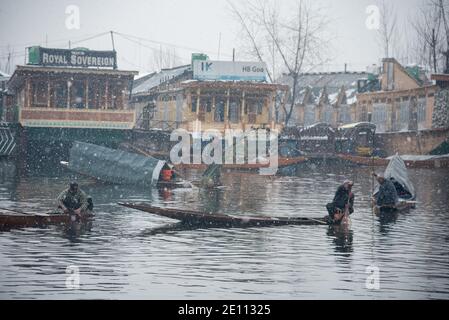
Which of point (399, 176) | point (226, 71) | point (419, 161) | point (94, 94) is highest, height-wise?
point (226, 71)

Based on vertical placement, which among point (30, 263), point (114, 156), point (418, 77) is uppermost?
point (418, 77)

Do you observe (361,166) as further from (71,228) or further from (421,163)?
(71,228)

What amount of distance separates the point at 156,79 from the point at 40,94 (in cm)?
1667

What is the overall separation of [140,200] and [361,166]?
26397 mm

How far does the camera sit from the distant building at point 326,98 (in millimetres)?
75125

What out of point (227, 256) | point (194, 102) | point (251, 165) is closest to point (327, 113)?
point (194, 102)

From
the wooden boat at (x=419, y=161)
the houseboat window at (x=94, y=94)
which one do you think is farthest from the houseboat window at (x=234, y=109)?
the houseboat window at (x=94, y=94)

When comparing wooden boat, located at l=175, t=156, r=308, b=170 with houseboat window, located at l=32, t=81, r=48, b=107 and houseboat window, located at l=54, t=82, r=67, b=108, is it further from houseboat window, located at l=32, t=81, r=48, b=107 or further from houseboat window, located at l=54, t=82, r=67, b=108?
houseboat window, located at l=32, t=81, r=48, b=107

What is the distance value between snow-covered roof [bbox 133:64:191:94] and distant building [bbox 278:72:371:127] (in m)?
14.8

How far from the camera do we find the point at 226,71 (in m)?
52.8

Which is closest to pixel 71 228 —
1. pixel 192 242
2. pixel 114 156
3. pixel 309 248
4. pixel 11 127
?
pixel 192 242

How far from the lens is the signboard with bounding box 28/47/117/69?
4878 cm

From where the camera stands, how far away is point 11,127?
51094 millimetres

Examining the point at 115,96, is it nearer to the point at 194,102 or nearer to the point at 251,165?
the point at 194,102
